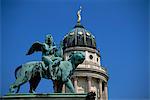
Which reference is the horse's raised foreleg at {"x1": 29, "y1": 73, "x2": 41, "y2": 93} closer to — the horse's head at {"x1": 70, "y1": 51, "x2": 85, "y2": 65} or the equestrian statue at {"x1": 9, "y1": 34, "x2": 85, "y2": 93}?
the equestrian statue at {"x1": 9, "y1": 34, "x2": 85, "y2": 93}

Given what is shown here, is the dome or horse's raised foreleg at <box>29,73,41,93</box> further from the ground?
the dome

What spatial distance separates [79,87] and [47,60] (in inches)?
2184

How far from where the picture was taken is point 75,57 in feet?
59.8

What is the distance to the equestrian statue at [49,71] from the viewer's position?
18.0 metres

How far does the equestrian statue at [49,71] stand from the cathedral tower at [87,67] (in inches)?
2057

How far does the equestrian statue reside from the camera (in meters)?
18.0

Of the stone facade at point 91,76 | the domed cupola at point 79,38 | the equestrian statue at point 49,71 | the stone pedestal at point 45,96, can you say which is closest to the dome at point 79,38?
the domed cupola at point 79,38

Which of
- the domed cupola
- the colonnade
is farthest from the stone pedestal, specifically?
the domed cupola

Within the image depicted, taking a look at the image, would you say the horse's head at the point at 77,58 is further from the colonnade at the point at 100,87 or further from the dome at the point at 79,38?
the dome at the point at 79,38

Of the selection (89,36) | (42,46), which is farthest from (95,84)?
(42,46)

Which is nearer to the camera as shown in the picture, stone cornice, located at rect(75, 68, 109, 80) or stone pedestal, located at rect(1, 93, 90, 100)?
stone pedestal, located at rect(1, 93, 90, 100)

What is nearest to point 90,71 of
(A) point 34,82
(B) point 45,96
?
(A) point 34,82

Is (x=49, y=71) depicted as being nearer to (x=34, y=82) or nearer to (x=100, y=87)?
(x=34, y=82)

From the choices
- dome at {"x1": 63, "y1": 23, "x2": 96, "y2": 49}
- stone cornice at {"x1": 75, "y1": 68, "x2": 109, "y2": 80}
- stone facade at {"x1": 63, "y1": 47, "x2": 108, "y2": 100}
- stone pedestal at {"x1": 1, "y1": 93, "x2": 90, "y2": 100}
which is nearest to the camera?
stone pedestal at {"x1": 1, "y1": 93, "x2": 90, "y2": 100}
